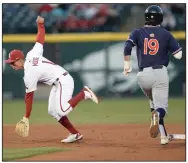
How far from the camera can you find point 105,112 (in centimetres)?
1416

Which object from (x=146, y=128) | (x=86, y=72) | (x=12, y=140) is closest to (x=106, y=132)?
(x=146, y=128)

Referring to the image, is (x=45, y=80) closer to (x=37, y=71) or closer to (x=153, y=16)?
(x=37, y=71)

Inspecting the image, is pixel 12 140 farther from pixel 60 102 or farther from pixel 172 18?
pixel 172 18

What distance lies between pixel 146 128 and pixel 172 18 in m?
7.64

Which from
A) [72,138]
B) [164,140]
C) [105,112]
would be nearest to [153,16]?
[164,140]

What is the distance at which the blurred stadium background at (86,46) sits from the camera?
1756 cm

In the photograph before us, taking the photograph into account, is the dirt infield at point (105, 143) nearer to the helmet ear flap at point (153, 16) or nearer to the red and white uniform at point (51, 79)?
the red and white uniform at point (51, 79)

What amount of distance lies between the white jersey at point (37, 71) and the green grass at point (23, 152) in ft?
2.75

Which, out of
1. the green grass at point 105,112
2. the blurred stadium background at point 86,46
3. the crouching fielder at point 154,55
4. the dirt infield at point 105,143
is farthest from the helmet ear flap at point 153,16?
the blurred stadium background at point 86,46

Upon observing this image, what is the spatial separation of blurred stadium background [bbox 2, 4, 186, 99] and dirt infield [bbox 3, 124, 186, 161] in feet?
20.9

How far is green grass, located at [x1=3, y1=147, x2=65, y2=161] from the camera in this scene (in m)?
7.44

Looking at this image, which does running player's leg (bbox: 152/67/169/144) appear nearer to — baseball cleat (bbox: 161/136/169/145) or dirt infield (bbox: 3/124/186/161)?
baseball cleat (bbox: 161/136/169/145)

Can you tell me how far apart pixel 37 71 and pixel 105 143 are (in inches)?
53.2

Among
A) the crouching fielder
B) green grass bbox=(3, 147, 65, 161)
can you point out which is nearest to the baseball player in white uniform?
green grass bbox=(3, 147, 65, 161)
